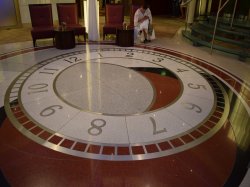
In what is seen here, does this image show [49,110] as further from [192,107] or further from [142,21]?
[142,21]

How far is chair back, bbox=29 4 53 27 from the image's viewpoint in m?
6.27

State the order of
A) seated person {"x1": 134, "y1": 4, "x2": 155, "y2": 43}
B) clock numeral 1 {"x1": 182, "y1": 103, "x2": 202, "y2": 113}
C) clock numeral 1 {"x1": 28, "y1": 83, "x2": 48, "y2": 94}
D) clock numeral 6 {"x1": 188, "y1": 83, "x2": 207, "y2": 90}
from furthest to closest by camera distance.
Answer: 1. seated person {"x1": 134, "y1": 4, "x2": 155, "y2": 43}
2. clock numeral 6 {"x1": 188, "y1": 83, "x2": 207, "y2": 90}
3. clock numeral 1 {"x1": 28, "y1": 83, "x2": 48, "y2": 94}
4. clock numeral 1 {"x1": 182, "y1": 103, "x2": 202, "y2": 113}

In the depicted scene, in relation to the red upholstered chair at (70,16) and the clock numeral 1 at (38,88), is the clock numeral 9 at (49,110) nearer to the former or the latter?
the clock numeral 1 at (38,88)

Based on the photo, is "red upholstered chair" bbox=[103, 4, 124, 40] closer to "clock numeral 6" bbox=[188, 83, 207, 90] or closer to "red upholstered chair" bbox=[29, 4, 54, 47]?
"red upholstered chair" bbox=[29, 4, 54, 47]

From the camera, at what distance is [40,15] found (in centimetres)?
638

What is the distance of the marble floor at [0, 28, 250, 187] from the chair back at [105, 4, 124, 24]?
7.47 feet

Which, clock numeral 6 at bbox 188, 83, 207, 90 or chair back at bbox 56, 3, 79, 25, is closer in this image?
clock numeral 6 at bbox 188, 83, 207, 90

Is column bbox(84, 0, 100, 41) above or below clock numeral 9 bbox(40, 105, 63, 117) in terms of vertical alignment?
above

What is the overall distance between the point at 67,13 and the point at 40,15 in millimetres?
753

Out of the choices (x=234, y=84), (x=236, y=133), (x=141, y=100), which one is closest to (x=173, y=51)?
(x=234, y=84)

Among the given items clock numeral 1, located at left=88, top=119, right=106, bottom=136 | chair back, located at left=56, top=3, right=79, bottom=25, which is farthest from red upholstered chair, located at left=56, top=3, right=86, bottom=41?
clock numeral 1, located at left=88, top=119, right=106, bottom=136

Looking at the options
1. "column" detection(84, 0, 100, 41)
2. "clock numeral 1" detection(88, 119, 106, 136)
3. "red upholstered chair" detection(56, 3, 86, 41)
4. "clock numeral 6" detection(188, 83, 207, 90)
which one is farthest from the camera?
"column" detection(84, 0, 100, 41)

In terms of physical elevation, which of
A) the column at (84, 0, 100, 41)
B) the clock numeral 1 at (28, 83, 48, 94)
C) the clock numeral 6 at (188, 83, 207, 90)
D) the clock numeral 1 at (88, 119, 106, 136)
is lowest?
the clock numeral 1 at (88, 119, 106, 136)

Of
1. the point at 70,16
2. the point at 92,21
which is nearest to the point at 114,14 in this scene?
the point at 92,21
